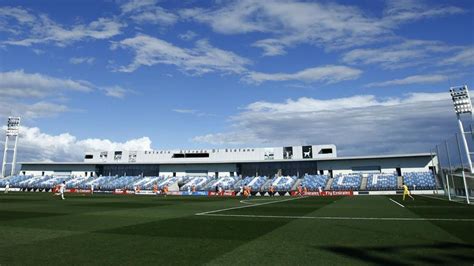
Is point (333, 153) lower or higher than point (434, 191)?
higher

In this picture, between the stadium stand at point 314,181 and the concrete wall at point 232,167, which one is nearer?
the stadium stand at point 314,181

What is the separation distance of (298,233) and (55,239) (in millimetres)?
7740

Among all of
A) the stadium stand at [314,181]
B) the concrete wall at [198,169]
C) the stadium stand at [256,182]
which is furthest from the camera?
the concrete wall at [198,169]

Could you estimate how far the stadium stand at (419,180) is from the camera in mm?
57297

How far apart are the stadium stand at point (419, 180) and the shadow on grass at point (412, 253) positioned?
5491 centimetres

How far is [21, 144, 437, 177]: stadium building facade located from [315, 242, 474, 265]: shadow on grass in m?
61.2

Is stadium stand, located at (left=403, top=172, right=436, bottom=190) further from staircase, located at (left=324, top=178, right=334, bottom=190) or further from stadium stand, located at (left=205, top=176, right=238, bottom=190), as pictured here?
stadium stand, located at (left=205, top=176, right=238, bottom=190)

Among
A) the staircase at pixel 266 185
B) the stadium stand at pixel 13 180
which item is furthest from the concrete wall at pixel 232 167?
the staircase at pixel 266 185

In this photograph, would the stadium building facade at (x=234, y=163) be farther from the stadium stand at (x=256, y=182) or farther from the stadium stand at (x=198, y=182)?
the stadium stand at (x=256, y=182)

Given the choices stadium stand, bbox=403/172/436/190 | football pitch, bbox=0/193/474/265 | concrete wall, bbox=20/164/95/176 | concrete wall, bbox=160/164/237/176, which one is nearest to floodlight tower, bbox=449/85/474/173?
stadium stand, bbox=403/172/436/190

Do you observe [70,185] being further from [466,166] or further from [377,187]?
[466,166]

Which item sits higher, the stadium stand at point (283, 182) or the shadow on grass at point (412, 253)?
the stadium stand at point (283, 182)

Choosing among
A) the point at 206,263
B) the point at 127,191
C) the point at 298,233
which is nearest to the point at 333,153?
the point at 127,191

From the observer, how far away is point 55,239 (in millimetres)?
10289
